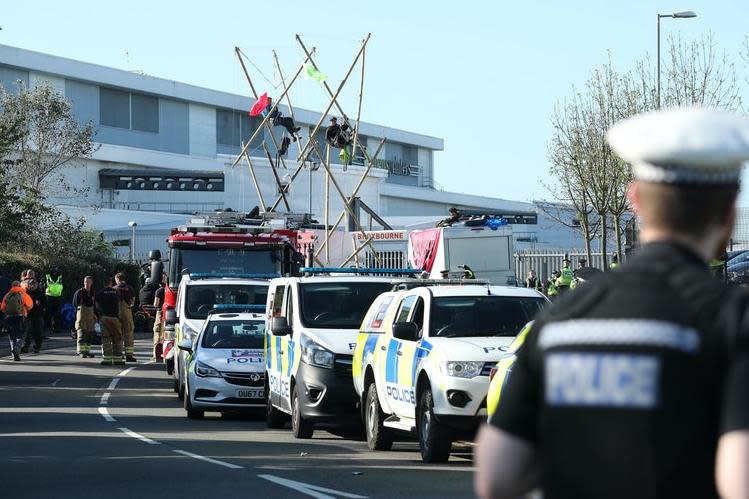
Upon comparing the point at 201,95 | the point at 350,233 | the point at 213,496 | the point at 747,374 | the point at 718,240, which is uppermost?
the point at 201,95

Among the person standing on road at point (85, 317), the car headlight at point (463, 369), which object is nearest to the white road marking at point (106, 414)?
the car headlight at point (463, 369)

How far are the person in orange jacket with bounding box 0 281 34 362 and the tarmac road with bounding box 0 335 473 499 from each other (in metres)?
9.08

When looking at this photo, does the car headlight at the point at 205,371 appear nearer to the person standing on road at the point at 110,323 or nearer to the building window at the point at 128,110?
the person standing on road at the point at 110,323

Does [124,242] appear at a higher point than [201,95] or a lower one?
lower

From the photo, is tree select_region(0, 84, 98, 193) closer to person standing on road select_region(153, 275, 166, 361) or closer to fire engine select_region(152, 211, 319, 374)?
person standing on road select_region(153, 275, 166, 361)

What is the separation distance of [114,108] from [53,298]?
40584 millimetres

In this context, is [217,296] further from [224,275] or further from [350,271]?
[350,271]

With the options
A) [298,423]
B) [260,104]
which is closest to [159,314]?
[260,104]

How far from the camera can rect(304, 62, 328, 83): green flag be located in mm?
39447

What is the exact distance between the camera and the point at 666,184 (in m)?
3.28

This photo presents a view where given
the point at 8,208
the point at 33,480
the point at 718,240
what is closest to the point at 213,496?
the point at 33,480

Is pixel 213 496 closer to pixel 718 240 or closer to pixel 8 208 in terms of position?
pixel 718 240

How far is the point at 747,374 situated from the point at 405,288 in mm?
14477

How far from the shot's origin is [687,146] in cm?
321
